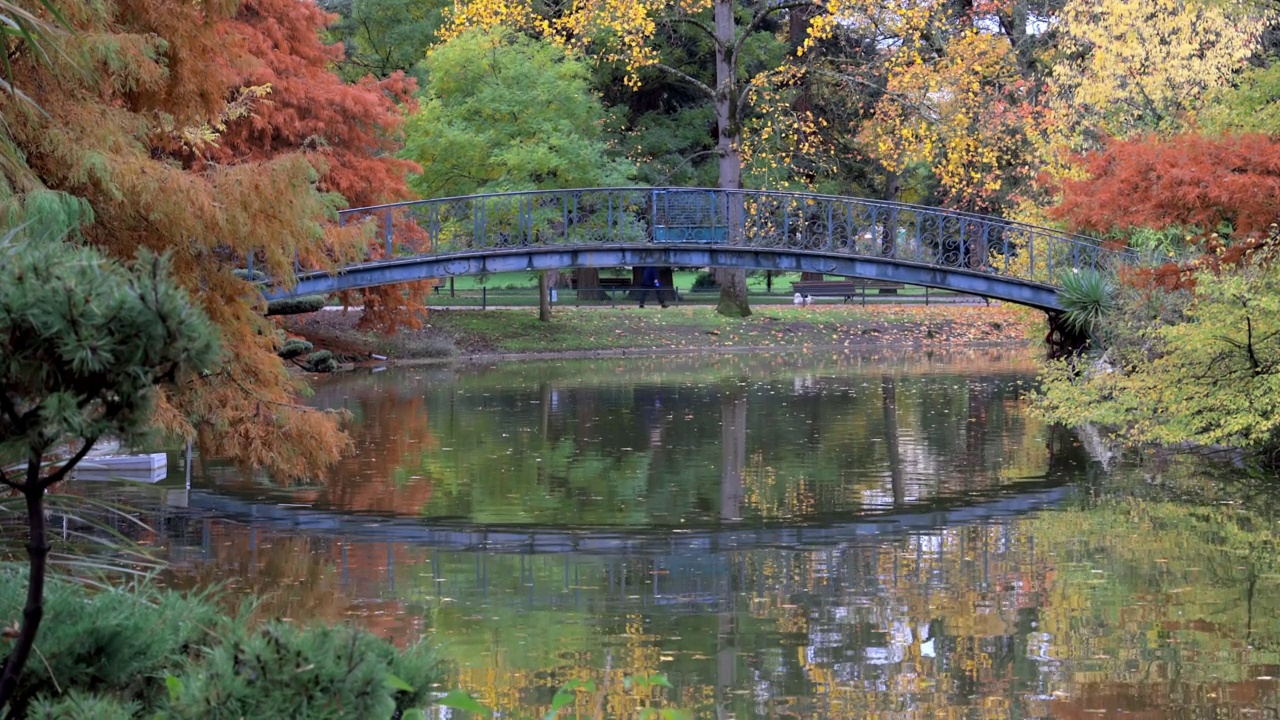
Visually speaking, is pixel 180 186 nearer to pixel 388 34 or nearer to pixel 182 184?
pixel 182 184

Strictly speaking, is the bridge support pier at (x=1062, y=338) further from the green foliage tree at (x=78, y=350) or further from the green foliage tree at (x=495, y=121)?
the green foliage tree at (x=78, y=350)

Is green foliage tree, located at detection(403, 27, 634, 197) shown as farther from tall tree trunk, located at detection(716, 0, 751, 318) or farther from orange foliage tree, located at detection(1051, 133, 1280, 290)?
orange foliage tree, located at detection(1051, 133, 1280, 290)

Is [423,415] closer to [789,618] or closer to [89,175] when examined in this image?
[89,175]

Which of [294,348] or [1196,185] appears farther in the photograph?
[294,348]

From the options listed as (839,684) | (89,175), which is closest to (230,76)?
(89,175)

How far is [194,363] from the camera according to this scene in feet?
12.1

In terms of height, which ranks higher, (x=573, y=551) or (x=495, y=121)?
(x=495, y=121)

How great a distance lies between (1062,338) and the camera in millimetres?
24594

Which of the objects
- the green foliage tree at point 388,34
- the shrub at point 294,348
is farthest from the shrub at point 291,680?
the green foliage tree at point 388,34

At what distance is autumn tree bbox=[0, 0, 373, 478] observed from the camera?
38.0ft

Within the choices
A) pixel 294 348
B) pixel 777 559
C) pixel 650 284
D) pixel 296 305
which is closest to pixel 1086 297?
pixel 777 559

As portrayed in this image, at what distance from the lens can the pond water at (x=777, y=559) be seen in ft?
27.7

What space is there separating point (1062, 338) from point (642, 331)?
42.4ft

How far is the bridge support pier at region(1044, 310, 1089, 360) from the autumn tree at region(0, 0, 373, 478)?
13065 millimetres
